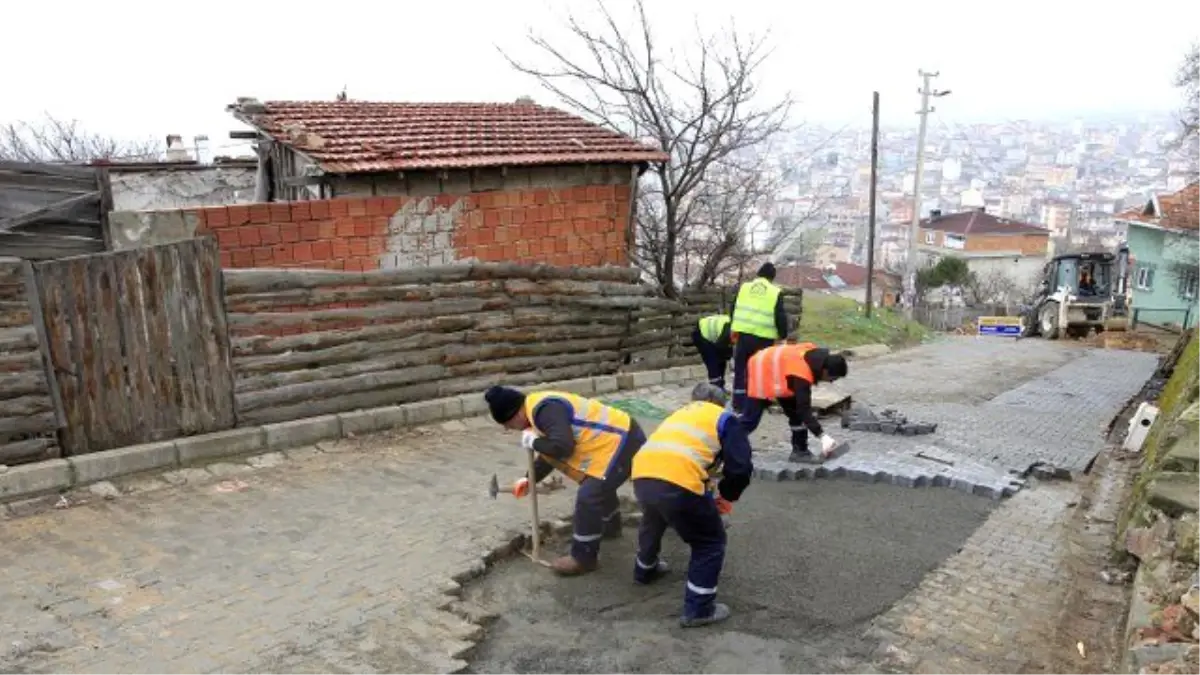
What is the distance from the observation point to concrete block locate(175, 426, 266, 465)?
22.6 feet

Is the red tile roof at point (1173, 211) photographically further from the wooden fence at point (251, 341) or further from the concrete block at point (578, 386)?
the wooden fence at point (251, 341)

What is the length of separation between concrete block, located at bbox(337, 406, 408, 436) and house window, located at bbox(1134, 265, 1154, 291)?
33227 mm

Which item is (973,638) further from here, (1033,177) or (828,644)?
(1033,177)

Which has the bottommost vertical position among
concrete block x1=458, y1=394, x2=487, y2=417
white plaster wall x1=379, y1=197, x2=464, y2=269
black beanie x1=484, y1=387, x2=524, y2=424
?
concrete block x1=458, y1=394, x2=487, y2=417

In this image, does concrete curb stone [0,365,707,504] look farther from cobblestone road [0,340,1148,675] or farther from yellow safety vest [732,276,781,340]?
yellow safety vest [732,276,781,340]

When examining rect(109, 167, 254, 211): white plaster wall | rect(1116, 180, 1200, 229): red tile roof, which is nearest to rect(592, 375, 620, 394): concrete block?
rect(109, 167, 254, 211): white plaster wall

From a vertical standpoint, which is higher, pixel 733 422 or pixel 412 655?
pixel 733 422

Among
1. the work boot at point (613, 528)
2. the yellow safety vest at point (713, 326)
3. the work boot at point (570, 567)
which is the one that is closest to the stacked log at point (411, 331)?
the yellow safety vest at point (713, 326)

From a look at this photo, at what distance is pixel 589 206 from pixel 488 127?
1.80 metres

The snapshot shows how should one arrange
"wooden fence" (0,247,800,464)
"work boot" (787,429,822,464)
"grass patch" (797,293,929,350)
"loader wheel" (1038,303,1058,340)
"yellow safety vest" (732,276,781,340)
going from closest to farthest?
"wooden fence" (0,247,800,464) < "work boot" (787,429,822,464) < "yellow safety vest" (732,276,781,340) < "grass patch" (797,293,929,350) < "loader wheel" (1038,303,1058,340)

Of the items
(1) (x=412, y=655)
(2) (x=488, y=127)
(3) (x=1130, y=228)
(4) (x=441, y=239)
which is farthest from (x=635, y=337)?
(3) (x=1130, y=228)

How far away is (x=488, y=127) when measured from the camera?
1173 centimetres

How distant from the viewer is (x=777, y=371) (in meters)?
7.37

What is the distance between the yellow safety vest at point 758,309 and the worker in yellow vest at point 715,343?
59 cm
